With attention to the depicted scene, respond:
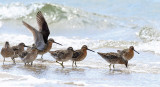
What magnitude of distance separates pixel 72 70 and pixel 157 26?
436 inches

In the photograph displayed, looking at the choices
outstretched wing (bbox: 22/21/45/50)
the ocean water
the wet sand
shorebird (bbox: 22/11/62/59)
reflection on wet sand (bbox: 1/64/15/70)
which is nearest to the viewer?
the wet sand

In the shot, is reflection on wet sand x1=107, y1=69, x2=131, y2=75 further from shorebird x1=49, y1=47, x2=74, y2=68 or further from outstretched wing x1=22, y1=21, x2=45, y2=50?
outstretched wing x1=22, y1=21, x2=45, y2=50

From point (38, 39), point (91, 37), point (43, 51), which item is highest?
point (91, 37)

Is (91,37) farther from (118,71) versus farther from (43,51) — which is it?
(118,71)

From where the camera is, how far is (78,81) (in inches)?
336

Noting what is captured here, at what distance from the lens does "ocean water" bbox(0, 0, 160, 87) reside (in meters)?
8.85

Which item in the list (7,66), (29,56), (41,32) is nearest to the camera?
(7,66)

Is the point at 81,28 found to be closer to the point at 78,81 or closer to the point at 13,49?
the point at 13,49

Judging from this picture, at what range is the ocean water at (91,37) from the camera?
29.0 ft

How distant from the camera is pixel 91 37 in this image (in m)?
18.4

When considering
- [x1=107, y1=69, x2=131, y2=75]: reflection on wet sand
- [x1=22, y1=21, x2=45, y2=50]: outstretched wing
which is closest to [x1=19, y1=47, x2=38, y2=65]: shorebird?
[x1=22, y1=21, x2=45, y2=50]: outstretched wing

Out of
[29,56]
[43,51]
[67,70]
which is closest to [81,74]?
[67,70]

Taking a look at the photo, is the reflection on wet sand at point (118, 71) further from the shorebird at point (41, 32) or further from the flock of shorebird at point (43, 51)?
the shorebird at point (41, 32)

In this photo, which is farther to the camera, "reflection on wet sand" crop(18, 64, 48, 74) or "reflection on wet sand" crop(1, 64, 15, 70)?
"reflection on wet sand" crop(1, 64, 15, 70)
